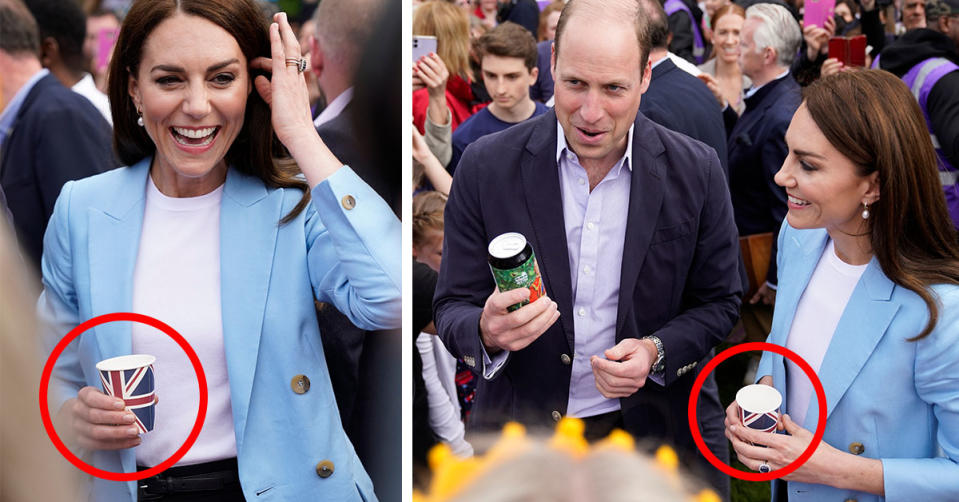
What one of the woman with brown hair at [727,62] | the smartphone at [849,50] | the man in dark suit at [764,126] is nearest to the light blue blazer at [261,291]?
the man in dark suit at [764,126]

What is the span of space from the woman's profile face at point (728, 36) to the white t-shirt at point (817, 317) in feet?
2.00

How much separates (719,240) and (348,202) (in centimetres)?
82

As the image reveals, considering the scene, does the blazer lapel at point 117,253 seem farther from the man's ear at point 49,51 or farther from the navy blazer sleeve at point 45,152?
the man's ear at point 49,51

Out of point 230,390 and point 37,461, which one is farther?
point 230,390

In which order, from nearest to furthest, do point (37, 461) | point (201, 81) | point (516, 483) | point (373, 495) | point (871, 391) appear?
point (516, 483) → point (37, 461) → point (201, 81) → point (871, 391) → point (373, 495)

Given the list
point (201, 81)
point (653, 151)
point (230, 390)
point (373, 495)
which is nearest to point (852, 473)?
point (653, 151)

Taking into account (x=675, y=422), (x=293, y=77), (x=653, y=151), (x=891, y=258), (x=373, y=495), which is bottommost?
(x=373, y=495)

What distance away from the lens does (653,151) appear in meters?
2.11

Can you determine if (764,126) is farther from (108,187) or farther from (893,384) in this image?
(108,187)

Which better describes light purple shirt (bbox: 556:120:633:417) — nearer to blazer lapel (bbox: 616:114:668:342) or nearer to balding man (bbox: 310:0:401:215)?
blazer lapel (bbox: 616:114:668:342)

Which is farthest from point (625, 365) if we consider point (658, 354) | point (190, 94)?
point (190, 94)

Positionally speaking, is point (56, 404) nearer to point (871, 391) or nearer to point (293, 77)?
point (293, 77)

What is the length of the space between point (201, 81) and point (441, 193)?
2.16ft

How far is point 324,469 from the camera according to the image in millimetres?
2105
